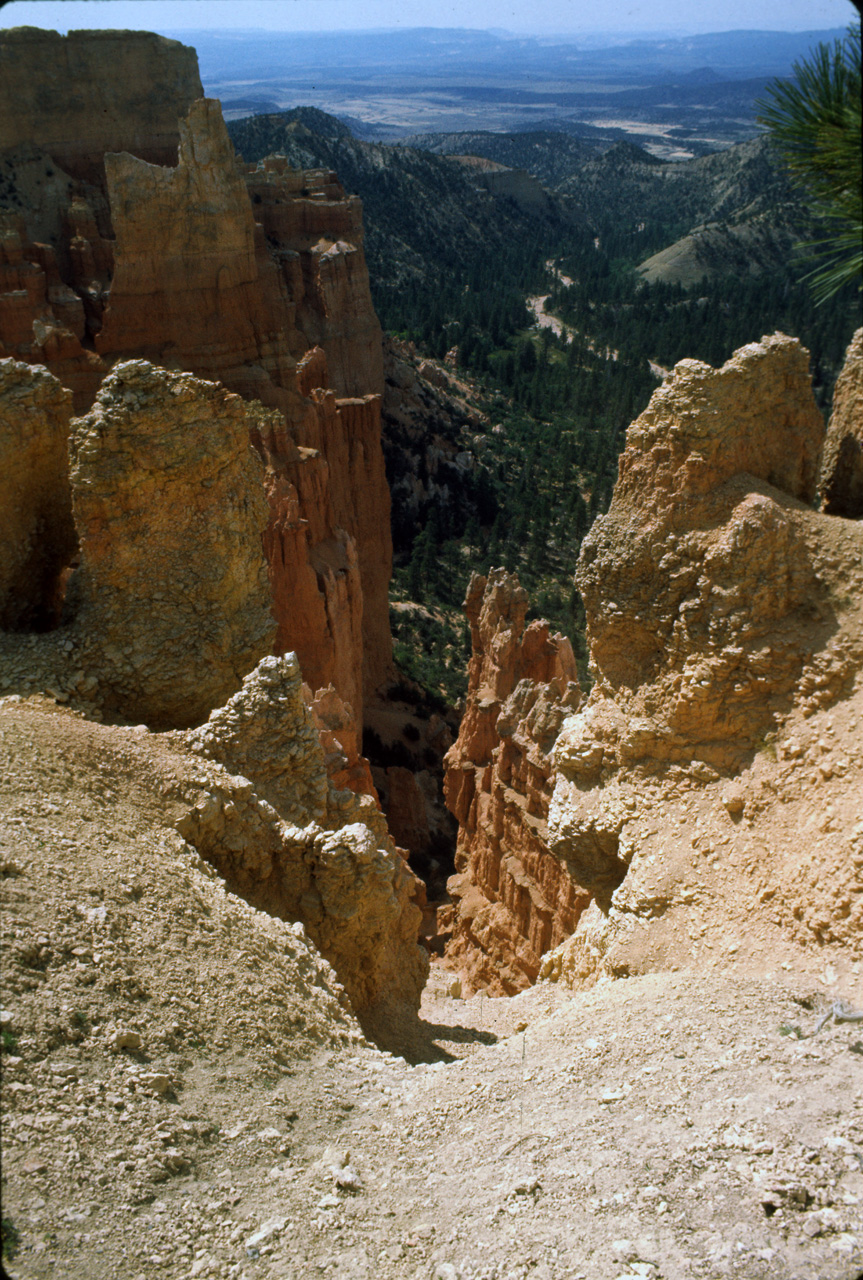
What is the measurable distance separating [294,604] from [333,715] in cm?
440

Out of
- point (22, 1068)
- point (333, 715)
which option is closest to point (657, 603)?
point (22, 1068)

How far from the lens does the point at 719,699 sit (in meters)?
8.27

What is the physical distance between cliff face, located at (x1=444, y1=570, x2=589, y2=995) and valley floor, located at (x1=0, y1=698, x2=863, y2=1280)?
267 inches

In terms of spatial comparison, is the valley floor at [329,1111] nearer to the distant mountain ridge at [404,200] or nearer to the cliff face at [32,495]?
the cliff face at [32,495]

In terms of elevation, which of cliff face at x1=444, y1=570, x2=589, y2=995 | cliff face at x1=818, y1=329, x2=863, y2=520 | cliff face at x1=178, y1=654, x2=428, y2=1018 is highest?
cliff face at x1=818, y1=329, x2=863, y2=520

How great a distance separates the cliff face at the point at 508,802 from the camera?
1498 cm

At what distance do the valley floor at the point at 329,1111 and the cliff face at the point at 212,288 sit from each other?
37.2 ft

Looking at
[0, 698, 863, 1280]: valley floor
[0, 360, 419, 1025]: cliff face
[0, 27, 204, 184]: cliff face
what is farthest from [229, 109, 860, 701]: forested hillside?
[0, 27, 204, 184]: cliff face

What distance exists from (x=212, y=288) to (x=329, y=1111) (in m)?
20.5

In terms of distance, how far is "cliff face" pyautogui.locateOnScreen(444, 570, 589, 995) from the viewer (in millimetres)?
14983

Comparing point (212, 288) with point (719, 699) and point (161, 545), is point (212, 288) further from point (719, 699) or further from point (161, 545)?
point (719, 699)

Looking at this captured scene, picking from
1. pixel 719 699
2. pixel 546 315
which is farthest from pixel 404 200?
pixel 719 699

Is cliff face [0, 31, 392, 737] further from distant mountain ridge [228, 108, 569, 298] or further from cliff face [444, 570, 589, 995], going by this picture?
distant mountain ridge [228, 108, 569, 298]

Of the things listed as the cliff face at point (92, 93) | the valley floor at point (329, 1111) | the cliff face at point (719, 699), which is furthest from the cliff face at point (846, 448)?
the cliff face at point (92, 93)
